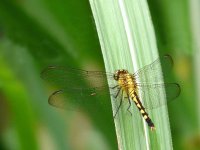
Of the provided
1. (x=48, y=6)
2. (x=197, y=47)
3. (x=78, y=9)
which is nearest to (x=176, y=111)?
(x=197, y=47)

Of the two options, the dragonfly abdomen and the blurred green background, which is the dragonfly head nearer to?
the dragonfly abdomen

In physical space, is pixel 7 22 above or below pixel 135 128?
above

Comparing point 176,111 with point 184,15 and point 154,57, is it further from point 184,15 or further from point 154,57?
point 154,57

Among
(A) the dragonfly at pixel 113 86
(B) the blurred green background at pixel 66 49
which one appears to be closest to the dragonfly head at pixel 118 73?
(A) the dragonfly at pixel 113 86

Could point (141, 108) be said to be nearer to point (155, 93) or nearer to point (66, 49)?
point (155, 93)

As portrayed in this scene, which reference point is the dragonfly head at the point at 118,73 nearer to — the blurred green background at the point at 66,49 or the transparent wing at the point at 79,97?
the transparent wing at the point at 79,97

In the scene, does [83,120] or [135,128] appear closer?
[135,128]

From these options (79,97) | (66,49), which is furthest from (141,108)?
(66,49)
